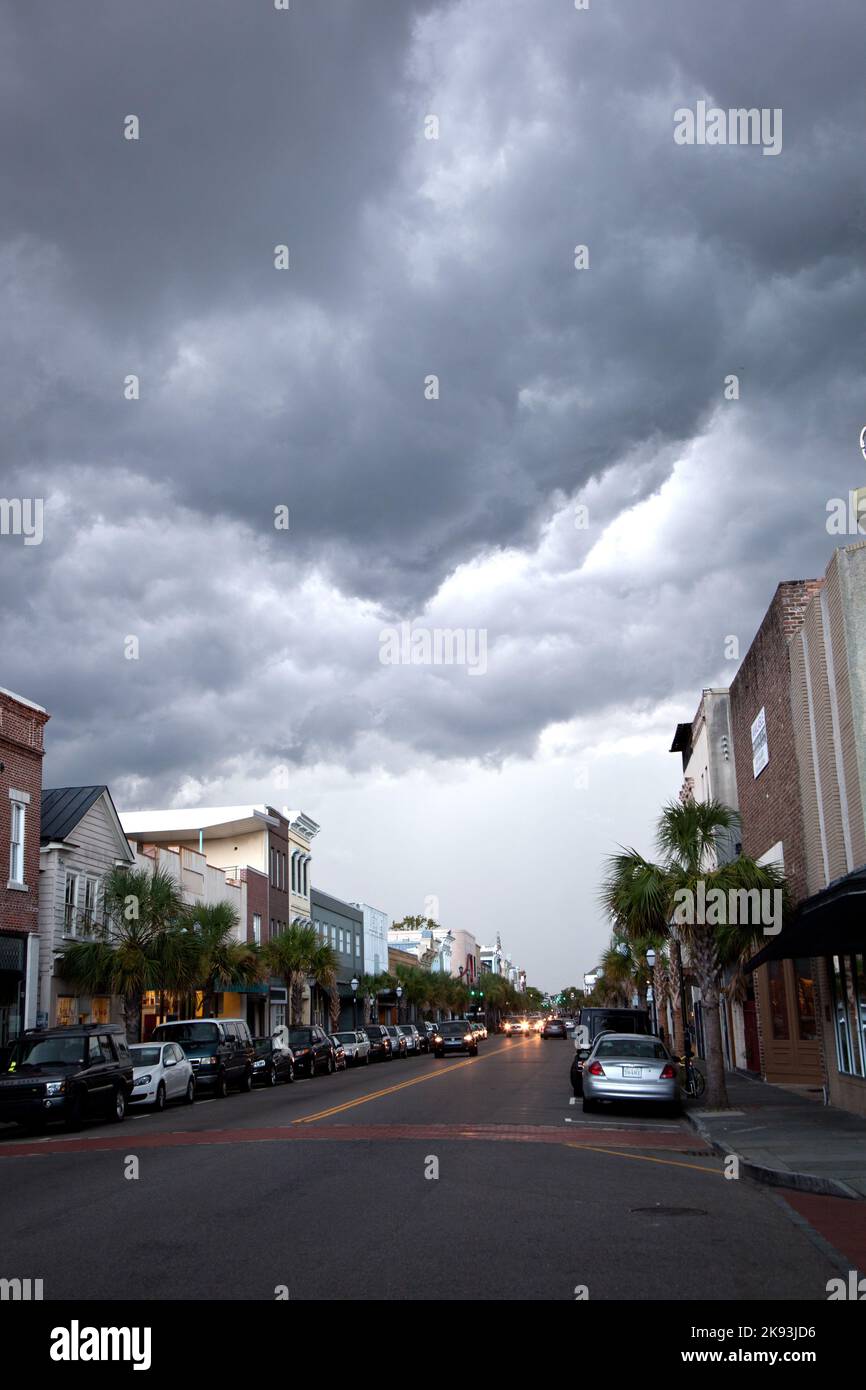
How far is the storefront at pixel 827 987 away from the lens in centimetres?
1696

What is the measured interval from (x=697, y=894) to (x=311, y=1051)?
2135 cm

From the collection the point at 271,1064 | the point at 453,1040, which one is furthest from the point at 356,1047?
the point at 271,1064

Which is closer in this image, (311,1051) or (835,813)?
(835,813)

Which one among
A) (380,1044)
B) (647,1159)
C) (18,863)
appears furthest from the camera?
(380,1044)

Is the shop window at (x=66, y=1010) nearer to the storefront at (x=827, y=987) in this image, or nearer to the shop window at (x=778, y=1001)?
the storefront at (x=827, y=987)

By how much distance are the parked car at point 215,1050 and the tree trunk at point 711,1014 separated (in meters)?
12.7

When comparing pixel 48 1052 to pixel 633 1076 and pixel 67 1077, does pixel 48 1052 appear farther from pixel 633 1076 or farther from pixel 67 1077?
pixel 633 1076

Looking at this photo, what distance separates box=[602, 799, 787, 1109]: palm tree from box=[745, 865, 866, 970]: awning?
2.38 metres

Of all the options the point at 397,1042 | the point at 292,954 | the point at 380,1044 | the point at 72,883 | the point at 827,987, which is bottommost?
the point at 397,1042

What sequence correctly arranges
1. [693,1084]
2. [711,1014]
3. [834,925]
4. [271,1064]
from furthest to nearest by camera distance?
[271,1064]
[693,1084]
[711,1014]
[834,925]

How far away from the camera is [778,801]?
2594 cm

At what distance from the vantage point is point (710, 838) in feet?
76.2
